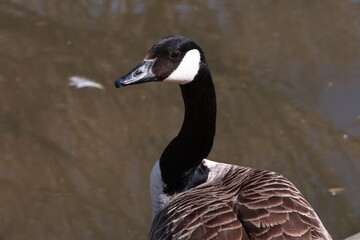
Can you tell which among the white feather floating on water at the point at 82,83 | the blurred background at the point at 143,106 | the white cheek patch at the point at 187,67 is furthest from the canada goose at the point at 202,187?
the white feather floating on water at the point at 82,83

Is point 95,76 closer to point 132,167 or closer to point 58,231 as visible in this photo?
point 132,167

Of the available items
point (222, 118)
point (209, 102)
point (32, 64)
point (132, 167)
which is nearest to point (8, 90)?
point (32, 64)

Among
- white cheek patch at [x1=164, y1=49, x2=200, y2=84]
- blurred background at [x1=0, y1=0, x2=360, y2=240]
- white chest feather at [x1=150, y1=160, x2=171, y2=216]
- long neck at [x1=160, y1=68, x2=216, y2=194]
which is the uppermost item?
white cheek patch at [x1=164, y1=49, x2=200, y2=84]

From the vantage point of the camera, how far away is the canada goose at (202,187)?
12.5ft

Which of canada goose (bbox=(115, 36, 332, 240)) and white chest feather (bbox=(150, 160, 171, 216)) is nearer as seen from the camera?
canada goose (bbox=(115, 36, 332, 240))

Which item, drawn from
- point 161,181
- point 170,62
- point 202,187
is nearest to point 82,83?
point 161,181

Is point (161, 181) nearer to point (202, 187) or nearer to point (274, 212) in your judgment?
point (202, 187)

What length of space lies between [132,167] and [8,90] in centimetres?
158

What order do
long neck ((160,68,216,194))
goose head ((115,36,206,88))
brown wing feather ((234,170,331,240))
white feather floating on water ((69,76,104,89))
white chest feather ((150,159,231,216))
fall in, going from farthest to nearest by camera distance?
white feather floating on water ((69,76,104,89))
white chest feather ((150,159,231,216))
long neck ((160,68,216,194))
goose head ((115,36,206,88))
brown wing feather ((234,170,331,240))

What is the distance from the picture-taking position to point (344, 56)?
7562 mm

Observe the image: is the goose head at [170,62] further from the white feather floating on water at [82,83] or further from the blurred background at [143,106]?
the white feather floating on water at [82,83]

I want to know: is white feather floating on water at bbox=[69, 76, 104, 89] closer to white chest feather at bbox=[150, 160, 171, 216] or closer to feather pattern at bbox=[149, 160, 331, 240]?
white chest feather at bbox=[150, 160, 171, 216]

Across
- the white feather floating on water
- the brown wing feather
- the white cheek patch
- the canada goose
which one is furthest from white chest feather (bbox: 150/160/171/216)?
the white feather floating on water

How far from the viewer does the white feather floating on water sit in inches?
278
